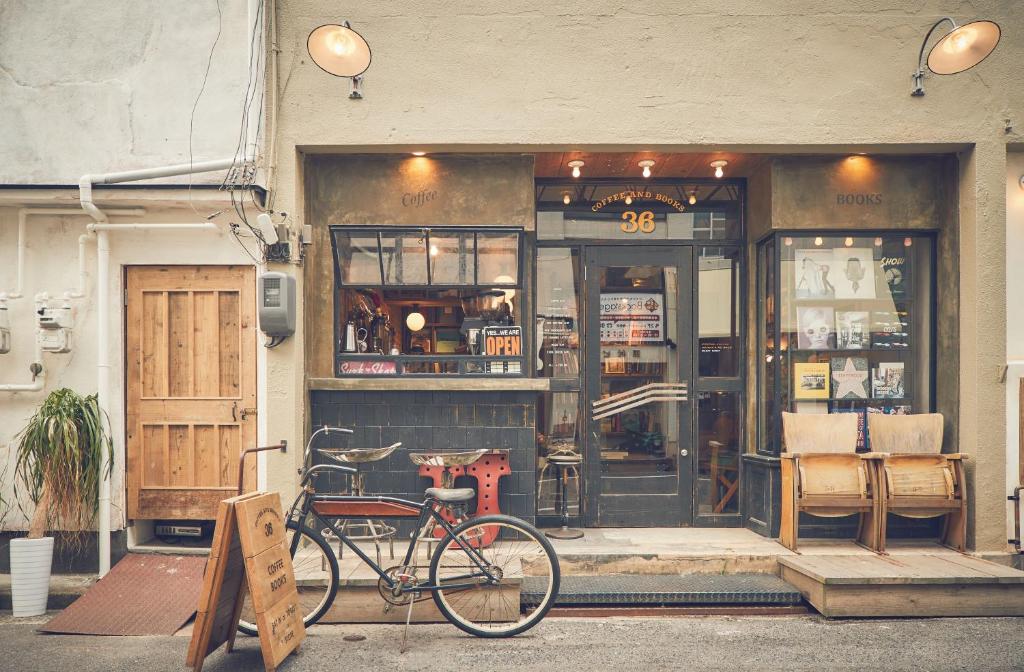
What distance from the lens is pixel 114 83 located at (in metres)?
6.41

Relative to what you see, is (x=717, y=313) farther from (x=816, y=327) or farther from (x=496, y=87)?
(x=496, y=87)

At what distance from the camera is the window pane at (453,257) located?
683cm

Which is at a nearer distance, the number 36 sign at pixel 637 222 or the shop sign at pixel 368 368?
the shop sign at pixel 368 368

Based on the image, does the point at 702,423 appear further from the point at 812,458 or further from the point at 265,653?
the point at 265,653

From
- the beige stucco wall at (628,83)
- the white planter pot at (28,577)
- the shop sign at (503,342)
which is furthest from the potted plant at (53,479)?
A: the shop sign at (503,342)

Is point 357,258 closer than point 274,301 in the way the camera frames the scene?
No

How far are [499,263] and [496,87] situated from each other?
5.50 feet

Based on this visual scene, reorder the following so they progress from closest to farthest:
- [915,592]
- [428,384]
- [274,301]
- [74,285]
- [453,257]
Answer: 1. [915,592]
2. [274,301]
3. [74,285]
4. [428,384]
5. [453,257]

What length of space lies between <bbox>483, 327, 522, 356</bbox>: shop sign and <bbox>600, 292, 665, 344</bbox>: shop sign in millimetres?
1029

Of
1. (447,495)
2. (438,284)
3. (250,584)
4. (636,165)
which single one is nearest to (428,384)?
(438,284)

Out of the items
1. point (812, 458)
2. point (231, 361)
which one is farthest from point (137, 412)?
point (812, 458)

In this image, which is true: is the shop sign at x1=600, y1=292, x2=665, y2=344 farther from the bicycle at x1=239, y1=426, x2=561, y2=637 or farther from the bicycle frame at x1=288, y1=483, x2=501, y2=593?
the bicycle frame at x1=288, y1=483, x2=501, y2=593

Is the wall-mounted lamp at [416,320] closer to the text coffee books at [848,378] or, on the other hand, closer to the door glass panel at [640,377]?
the door glass panel at [640,377]

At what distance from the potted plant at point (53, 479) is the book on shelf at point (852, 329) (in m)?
7.23
